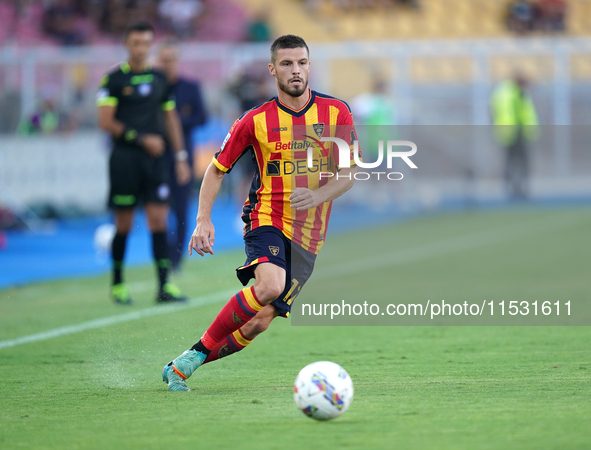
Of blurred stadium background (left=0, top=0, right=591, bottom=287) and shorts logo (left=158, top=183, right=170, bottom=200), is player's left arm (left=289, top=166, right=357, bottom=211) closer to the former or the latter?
shorts logo (left=158, top=183, right=170, bottom=200)

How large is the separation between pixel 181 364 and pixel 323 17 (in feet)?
73.6

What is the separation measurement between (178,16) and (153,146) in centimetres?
1597

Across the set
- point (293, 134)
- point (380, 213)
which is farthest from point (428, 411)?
point (380, 213)

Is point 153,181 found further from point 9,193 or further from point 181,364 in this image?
point 9,193

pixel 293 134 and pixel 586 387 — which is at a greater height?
pixel 293 134

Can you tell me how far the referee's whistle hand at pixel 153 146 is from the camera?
8.20m

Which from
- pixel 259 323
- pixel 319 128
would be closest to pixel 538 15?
pixel 319 128

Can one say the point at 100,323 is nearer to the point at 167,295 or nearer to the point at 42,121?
the point at 167,295

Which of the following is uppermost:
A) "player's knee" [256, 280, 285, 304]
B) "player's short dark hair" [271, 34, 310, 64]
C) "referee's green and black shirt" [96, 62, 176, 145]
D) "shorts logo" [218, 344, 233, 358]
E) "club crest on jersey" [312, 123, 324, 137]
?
"player's short dark hair" [271, 34, 310, 64]

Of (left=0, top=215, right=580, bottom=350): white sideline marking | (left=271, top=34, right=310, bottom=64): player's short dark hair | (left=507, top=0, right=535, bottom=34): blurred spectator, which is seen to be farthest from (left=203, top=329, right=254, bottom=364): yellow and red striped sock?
(left=507, top=0, right=535, bottom=34): blurred spectator

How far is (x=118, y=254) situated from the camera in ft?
27.1

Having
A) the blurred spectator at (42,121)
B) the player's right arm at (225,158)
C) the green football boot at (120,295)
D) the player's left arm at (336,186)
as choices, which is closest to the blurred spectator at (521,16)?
the blurred spectator at (42,121)

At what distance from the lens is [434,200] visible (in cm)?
1870

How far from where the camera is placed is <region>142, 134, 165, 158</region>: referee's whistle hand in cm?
820
